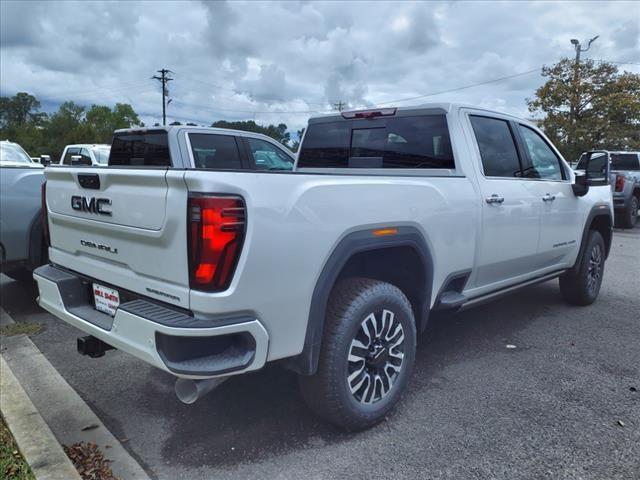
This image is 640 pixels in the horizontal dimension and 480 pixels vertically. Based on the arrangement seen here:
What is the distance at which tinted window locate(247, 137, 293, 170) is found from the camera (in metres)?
7.89

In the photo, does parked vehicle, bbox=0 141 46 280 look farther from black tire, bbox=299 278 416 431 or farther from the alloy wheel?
the alloy wheel

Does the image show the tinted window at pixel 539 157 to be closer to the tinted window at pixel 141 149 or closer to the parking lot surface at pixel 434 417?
the parking lot surface at pixel 434 417

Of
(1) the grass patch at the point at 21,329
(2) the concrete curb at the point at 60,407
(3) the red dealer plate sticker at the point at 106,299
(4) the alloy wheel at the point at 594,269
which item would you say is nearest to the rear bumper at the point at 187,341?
(3) the red dealer plate sticker at the point at 106,299

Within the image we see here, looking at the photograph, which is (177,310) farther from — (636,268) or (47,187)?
(636,268)

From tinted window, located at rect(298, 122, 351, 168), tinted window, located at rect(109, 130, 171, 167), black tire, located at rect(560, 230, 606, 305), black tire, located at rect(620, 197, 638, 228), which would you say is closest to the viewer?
tinted window, located at rect(298, 122, 351, 168)

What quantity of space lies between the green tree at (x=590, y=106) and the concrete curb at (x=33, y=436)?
23344 millimetres

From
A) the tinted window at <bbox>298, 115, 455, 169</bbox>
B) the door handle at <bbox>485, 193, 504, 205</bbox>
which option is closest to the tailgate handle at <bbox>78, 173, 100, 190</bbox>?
the tinted window at <bbox>298, 115, 455, 169</bbox>

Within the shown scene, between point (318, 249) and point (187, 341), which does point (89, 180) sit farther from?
point (318, 249)

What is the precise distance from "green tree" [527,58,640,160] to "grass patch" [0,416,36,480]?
77.5 ft

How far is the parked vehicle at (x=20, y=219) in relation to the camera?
15.6ft

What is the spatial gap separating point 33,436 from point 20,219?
2686mm

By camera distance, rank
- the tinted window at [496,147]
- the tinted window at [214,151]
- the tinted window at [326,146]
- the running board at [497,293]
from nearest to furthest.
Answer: the running board at [497,293] < the tinted window at [496,147] < the tinted window at [326,146] < the tinted window at [214,151]

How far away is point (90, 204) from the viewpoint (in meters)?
2.78

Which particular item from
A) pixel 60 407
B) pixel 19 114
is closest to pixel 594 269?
pixel 60 407
